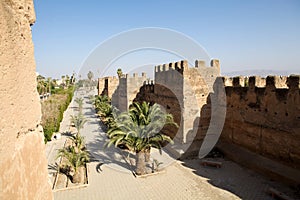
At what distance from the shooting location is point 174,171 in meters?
9.28

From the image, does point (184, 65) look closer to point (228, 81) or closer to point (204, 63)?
point (204, 63)

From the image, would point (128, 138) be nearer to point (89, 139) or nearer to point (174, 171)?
point (174, 171)

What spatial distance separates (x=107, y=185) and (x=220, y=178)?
463 centimetres

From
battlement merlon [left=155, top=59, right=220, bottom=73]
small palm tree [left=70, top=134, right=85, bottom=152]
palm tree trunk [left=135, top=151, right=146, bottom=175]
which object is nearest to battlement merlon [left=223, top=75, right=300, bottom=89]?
battlement merlon [left=155, top=59, right=220, bottom=73]

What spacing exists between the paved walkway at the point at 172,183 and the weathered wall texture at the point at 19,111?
6.61 metres

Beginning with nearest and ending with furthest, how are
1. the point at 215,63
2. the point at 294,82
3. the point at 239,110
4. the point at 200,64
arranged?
the point at 294,82 < the point at 239,110 < the point at 200,64 < the point at 215,63

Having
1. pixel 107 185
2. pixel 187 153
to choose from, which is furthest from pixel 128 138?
pixel 187 153

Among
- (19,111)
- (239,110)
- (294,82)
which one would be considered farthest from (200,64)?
(19,111)

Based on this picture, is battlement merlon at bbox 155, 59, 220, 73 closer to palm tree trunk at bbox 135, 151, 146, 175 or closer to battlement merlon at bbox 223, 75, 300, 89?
battlement merlon at bbox 223, 75, 300, 89

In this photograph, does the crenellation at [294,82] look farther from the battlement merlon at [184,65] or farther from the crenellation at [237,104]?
the battlement merlon at [184,65]

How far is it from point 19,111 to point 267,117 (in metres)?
9.79

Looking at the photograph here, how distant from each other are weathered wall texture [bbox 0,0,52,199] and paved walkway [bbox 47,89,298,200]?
260 inches

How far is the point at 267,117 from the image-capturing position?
9031 mm

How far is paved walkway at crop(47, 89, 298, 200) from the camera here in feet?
24.3
